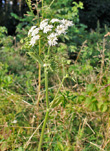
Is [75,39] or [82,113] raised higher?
[75,39]

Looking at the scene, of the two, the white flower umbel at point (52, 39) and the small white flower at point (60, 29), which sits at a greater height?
the small white flower at point (60, 29)

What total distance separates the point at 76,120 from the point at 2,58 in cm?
218

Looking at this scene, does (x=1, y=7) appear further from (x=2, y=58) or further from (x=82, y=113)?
(x=82, y=113)

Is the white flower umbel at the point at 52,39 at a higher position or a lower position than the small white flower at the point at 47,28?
lower

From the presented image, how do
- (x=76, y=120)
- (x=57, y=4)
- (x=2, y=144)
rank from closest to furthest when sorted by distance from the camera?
(x=2, y=144), (x=76, y=120), (x=57, y=4)

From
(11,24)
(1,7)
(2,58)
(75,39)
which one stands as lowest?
(2,58)

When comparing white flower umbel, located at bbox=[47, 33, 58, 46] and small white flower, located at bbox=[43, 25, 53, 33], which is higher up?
small white flower, located at bbox=[43, 25, 53, 33]

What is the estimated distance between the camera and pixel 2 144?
1.71 meters

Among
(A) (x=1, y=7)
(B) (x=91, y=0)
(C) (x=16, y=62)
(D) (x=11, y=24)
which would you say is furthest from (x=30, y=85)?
(B) (x=91, y=0)

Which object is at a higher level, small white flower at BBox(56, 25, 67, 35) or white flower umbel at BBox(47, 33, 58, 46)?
small white flower at BBox(56, 25, 67, 35)

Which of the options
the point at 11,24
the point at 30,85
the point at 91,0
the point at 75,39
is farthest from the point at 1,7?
the point at 30,85

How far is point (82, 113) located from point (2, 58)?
217 centimetres

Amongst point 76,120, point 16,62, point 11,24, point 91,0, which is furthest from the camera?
point 91,0

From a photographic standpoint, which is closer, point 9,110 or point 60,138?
point 60,138
